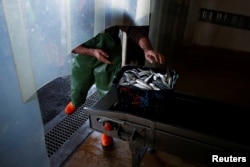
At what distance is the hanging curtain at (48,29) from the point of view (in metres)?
0.59

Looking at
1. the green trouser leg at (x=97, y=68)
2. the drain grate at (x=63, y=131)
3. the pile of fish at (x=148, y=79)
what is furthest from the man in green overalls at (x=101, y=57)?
the drain grate at (x=63, y=131)

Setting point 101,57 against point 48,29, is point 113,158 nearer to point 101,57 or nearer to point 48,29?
point 101,57

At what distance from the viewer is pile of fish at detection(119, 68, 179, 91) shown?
2.79 feet

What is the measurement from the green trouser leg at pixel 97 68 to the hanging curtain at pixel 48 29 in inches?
8.3

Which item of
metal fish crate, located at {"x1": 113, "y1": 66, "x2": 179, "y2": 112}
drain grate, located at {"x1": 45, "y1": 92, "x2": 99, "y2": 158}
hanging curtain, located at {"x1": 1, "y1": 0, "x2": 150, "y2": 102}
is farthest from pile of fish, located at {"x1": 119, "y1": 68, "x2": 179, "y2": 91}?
drain grate, located at {"x1": 45, "y1": 92, "x2": 99, "y2": 158}

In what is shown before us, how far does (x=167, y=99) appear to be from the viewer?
85 centimetres

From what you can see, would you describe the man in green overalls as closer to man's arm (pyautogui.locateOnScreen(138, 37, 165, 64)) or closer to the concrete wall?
man's arm (pyautogui.locateOnScreen(138, 37, 165, 64))

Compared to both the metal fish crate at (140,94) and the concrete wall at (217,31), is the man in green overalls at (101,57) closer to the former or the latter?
the metal fish crate at (140,94)

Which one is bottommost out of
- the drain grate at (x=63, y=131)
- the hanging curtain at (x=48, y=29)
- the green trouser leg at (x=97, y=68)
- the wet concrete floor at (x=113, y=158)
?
the wet concrete floor at (x=113, y=158)

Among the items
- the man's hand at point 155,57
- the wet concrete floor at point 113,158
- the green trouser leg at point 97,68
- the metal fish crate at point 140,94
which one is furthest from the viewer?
the wet concrete floor at point 113,158

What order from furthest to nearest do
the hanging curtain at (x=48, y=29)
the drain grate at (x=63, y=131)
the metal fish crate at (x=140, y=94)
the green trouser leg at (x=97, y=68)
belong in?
the drain grate at (x=63, y=131) → the green trouser leg at (x=97, y=68) → the metal fish crate at (x=140, y=94) → the hanging curtain at (x=48, y=29)

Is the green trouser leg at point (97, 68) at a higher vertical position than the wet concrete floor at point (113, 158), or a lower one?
higher

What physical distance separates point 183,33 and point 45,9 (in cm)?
119

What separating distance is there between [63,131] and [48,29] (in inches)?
38.5
